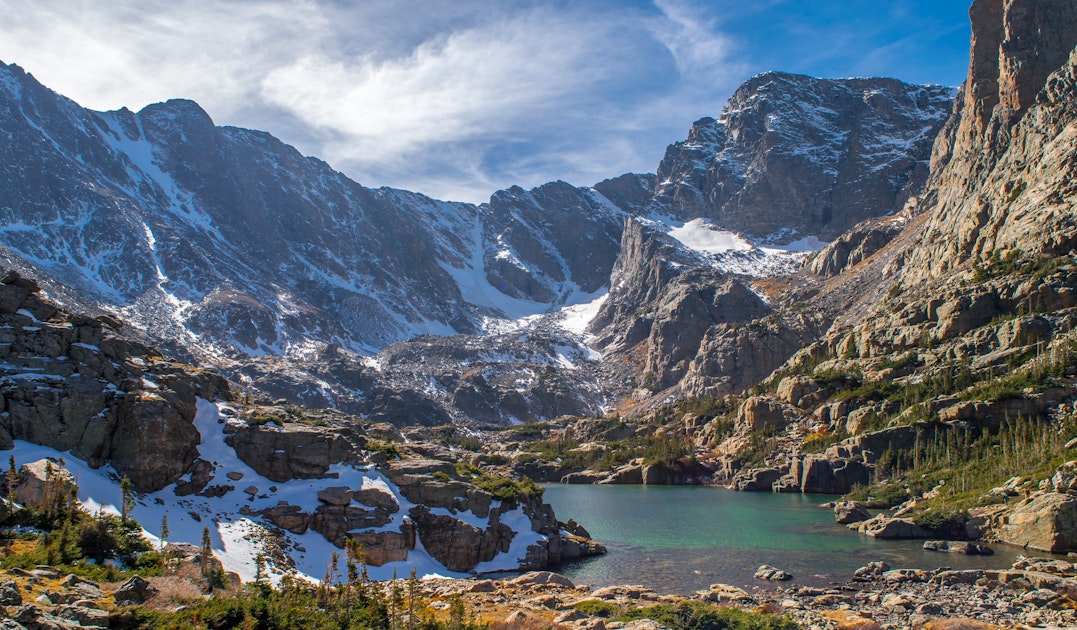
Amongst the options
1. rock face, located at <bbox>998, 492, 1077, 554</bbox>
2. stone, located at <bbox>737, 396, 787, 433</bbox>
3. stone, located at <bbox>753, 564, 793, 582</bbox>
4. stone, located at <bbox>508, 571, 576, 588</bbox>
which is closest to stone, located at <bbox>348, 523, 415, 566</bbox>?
stone, located at <bbox>508, 571, 576, 588</bbox>

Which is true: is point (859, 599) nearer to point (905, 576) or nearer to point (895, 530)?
point (905, 576)

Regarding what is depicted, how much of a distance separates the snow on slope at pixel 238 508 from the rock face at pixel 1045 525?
109 ft

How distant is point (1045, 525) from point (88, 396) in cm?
5762

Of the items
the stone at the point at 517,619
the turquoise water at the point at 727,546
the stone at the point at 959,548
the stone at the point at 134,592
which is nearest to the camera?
the stone at the point at 134,592

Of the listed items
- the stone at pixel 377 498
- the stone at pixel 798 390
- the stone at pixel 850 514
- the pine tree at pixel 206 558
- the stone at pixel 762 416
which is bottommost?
the stone at pixel 850 514

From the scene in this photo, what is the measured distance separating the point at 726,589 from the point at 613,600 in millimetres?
7583

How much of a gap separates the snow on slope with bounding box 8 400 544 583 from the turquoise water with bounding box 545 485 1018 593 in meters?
9.06

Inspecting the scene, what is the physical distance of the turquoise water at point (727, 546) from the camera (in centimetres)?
4362

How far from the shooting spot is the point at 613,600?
3319 cm

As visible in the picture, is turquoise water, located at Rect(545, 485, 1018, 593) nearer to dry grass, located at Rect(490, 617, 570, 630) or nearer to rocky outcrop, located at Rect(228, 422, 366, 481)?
dry grass, located at Rect(490, 617, 570, 630)

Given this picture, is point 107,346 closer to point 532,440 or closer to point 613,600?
point 613,600

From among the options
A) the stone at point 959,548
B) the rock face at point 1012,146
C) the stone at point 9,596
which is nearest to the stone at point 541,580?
the stone at point 9,596

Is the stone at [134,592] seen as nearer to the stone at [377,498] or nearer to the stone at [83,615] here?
the stone at [83,615]

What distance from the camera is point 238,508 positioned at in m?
38.6
